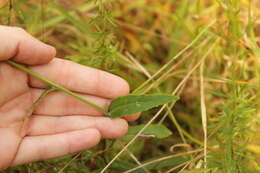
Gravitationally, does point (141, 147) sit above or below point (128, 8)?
below

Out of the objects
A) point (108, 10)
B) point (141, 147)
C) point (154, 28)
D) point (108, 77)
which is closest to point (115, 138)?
point (108, 77)

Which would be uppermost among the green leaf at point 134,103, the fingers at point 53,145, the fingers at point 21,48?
the fingers at point 21,48

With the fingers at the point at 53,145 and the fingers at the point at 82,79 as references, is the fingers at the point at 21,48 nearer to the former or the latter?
the fingers at the point at 82,79

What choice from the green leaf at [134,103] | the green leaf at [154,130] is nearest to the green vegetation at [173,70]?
the green leaf at [154,130]

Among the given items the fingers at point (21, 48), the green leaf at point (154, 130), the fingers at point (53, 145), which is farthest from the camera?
the green leaf at point (154, 130)

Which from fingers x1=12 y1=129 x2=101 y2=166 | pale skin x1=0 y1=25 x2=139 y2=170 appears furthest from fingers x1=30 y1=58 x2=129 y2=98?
fingers x1=12 y1=129 x2=101 y2=166

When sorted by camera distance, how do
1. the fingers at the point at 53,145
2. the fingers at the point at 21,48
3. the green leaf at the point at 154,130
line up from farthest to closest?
the green leaf at the point at 154,130 → the fingers at the point at 53,145 → the fingers at the point at 21,48

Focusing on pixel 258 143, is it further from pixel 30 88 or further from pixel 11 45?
pixel 11 45

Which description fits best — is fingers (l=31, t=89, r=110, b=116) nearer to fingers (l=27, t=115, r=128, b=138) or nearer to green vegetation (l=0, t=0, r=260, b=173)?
fingers (l=27, t=115, r=128, b=138)
